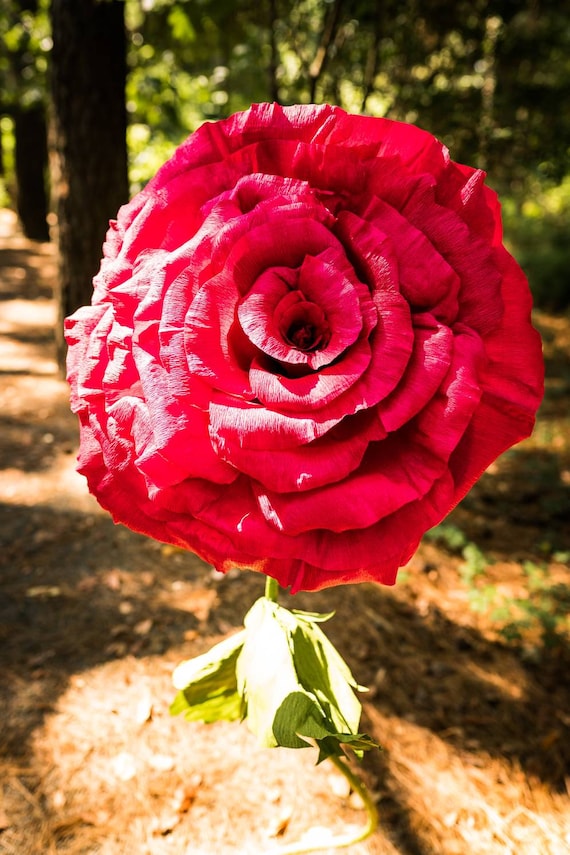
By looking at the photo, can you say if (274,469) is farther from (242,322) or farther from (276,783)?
(276,783)

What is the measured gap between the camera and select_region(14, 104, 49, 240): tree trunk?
9.21m

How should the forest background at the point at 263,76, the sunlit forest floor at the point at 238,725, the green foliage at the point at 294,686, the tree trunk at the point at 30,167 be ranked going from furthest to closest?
the tree trunk at the point at 30,167, the forest background at the point at 263,76, the sunlit forest floor at the point at 238,725, the green foliage at the point at 294,686

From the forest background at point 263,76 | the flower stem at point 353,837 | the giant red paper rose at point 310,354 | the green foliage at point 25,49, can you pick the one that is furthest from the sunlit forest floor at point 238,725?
the green foliage at point 25,49

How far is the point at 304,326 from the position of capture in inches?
26.8

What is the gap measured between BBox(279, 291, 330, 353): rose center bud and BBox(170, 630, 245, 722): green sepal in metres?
0.68

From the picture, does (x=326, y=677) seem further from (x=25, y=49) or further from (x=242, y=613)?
(x=25, y=49)

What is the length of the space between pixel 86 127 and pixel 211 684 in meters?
3.35

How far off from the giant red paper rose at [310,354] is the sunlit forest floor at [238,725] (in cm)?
129

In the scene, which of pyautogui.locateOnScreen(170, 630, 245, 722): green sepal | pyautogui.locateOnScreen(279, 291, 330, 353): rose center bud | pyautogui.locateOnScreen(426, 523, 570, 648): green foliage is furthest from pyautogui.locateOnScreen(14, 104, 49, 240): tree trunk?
pyautogui.locateOnScreen(279, 291, 330, 353): rose center bud

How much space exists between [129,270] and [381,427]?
0.35 meters

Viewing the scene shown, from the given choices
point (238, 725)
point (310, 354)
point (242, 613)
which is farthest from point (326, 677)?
point (242, 613)

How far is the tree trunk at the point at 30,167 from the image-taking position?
921cm

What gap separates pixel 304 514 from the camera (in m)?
0.61

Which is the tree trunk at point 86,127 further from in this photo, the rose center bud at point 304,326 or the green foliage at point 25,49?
the rose center bud at point 304,326
